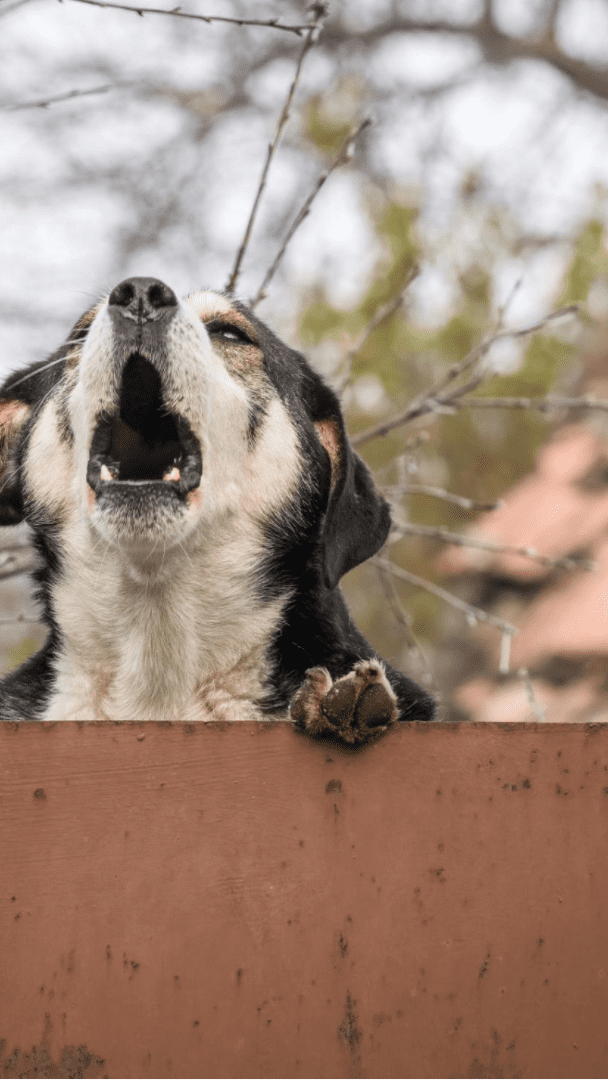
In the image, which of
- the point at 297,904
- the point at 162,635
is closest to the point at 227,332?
the point at 162,635

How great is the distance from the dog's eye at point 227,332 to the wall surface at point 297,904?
69.8 inches

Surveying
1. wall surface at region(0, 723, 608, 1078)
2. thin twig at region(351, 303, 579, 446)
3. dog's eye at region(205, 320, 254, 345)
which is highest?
thin twig at region(351, 303, 579, 446)

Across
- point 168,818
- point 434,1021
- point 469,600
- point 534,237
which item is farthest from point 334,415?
point 534,237

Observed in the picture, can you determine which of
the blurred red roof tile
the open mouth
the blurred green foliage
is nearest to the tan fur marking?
the open mouth

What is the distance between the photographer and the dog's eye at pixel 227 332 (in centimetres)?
326

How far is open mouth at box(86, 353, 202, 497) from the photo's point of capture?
272 cm

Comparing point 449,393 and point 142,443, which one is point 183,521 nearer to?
point 142,443

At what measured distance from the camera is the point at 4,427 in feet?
11.1

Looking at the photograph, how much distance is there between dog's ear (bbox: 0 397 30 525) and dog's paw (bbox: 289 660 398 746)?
180cm

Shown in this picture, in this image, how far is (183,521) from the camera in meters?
2.63

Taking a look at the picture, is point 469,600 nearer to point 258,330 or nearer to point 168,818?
point 258,330

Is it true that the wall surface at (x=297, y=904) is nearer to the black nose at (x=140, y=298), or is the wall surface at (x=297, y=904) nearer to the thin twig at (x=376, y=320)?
the black nose at (x=140, y=298)

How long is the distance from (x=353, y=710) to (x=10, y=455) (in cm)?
204

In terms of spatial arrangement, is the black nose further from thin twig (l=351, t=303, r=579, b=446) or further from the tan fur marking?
thin twig (l=351, t=303, r=579, b=446)
